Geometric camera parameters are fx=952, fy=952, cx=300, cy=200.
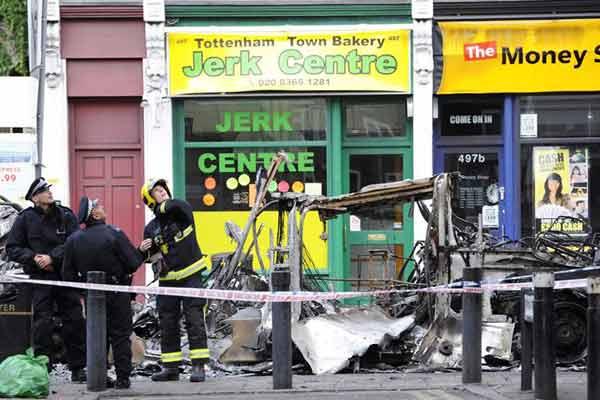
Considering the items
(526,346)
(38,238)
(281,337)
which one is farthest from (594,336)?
(38,238)

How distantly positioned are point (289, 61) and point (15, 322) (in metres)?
6.64

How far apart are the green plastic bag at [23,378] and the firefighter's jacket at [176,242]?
147cm

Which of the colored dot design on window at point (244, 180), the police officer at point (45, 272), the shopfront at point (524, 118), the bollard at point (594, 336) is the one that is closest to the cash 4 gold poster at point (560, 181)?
the shopfront at point (524, 118)

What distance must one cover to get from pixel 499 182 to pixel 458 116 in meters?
1.18

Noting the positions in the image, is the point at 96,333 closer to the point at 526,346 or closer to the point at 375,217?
the point at 526,346

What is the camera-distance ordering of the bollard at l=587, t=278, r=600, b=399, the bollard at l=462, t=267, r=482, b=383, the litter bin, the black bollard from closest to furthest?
the bollard at l=587, t=278, r=600, b=399
the black bollard
the bollard at l=462, t=267, r=482, b=383
the litter bin

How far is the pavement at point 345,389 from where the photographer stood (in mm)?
8148

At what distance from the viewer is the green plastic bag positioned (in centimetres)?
785

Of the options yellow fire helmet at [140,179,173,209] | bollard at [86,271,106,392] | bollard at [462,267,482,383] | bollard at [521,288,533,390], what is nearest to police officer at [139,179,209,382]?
yellow fire helmet at [140,179,173,209]

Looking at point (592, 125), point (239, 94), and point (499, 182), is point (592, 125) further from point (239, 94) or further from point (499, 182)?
point (239, 94)

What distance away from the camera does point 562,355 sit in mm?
9797

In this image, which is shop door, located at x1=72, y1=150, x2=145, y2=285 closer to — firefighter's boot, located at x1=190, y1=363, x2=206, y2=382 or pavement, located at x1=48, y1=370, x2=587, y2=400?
pavement, located at x1=48, y1=370, x2=587, y2=400

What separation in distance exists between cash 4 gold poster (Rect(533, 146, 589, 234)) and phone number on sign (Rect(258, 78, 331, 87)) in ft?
11.0

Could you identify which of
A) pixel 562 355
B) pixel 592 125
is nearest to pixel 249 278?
pixel 562 355
